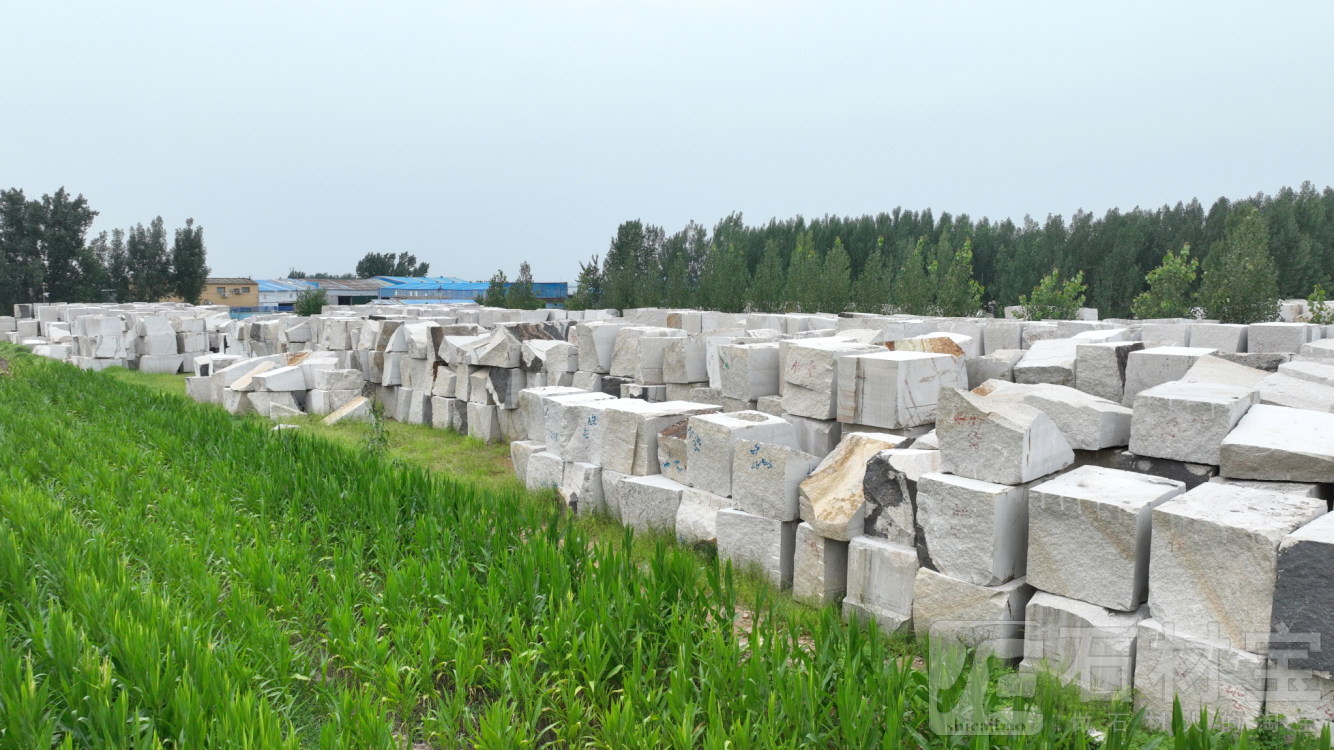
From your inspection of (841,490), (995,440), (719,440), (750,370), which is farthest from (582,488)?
(995,440)

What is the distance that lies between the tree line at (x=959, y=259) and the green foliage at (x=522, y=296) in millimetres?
2022

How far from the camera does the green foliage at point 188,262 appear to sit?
48469 millimetres

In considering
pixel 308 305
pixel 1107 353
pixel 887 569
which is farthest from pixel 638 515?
pixel 308 305

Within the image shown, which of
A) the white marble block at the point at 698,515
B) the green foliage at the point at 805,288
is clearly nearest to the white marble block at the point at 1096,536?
the white marble block at the point at 698,515

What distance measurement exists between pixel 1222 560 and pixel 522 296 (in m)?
33.9

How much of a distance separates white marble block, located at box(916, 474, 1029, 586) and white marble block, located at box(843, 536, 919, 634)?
23 cm

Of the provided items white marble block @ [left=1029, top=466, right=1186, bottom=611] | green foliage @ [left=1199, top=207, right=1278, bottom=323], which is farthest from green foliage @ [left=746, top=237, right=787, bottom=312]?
white marble block @ [left=1029, top=466, right=1186, bottom=611]

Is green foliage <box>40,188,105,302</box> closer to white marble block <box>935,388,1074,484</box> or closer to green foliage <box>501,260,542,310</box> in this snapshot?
green foliage <box>501,260,542,310</box>

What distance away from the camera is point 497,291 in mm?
37875

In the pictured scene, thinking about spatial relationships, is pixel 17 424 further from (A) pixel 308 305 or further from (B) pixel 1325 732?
(A) pixel 308 305

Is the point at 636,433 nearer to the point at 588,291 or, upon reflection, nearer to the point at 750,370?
the point at 750,370

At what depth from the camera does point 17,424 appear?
9000mm

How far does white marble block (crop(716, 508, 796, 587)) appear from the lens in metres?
5.40

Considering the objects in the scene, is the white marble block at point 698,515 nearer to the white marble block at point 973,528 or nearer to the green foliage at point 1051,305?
the white marble block at point 973,528
